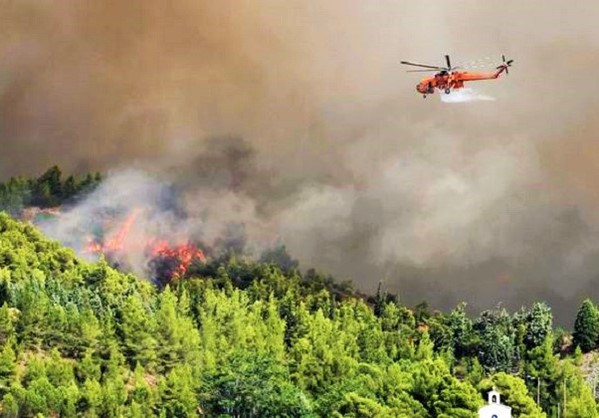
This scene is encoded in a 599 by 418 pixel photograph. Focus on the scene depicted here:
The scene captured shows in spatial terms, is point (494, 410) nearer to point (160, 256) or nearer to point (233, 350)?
point (233, 350)

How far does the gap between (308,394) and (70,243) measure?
92593 millimetres

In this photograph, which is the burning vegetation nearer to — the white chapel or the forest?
the forest

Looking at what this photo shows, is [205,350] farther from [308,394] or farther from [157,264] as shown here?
[157,264]

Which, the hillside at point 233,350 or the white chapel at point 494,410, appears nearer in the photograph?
the white chapel at point 494,410

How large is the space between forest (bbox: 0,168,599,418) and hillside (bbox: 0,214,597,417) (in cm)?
19

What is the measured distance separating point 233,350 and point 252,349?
6.51 meters

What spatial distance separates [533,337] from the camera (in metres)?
154

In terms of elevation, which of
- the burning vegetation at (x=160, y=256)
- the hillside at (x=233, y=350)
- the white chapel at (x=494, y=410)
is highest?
the burning vegetation at (x=160, y=256)

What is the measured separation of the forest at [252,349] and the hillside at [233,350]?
0.19m

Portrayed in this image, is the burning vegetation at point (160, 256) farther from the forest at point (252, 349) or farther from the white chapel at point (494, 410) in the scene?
the white chapel at point (494, 410)

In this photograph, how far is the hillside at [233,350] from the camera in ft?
334

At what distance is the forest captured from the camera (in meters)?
102

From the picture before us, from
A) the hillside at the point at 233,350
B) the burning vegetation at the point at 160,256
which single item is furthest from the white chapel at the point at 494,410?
the burning vegetation at the point at 160,256

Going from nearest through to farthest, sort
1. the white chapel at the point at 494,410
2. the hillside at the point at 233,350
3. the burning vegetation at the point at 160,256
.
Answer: the white chapel at the point at 494,410, the hillside at the point at 233,350, the burning vegetation at the point at 160,256
